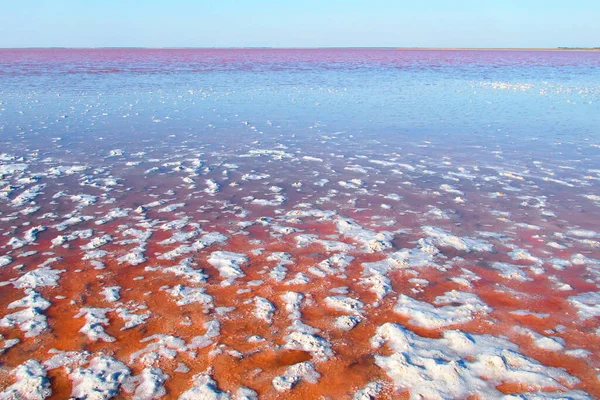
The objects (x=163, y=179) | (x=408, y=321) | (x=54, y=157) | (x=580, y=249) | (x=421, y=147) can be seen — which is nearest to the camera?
(x=408, y=321)

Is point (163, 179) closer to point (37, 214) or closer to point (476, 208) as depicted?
point (37, 214)

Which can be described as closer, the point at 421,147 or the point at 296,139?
the point at 421,147

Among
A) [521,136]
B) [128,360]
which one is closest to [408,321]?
[128,360]

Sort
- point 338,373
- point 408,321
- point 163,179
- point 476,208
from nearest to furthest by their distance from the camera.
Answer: point 338,373 → point 408,321 → point 476,208 → point 163,179

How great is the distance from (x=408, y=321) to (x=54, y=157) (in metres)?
9.76

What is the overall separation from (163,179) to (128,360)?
19.6 feet

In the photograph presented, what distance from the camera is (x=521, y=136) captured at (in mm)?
13727

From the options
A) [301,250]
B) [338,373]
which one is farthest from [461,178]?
[338,373]

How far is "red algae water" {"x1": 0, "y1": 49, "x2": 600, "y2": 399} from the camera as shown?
12.6 ft

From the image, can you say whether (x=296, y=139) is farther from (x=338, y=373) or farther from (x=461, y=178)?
(x=338, y=373)

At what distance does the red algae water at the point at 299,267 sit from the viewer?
12.6 ft

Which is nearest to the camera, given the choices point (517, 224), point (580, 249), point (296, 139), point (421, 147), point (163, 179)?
point (580, 249)

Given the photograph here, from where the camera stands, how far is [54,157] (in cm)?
1105

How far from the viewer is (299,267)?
577 cm
